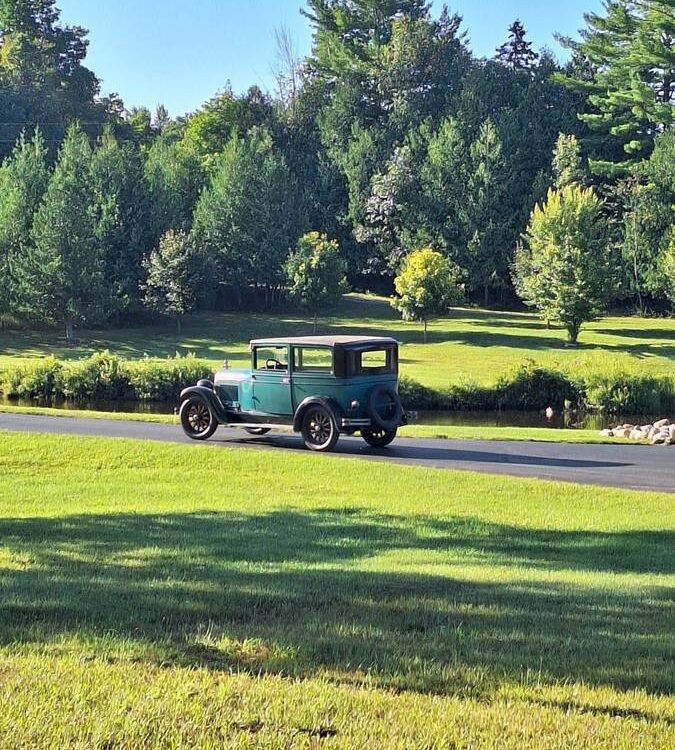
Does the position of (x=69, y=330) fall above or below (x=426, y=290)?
below

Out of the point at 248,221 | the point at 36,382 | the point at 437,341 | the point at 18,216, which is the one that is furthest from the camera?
the point at 248,221

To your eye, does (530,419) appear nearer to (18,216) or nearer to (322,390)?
(322,390)

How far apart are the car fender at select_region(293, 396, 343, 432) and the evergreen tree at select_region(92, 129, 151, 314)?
44362 mm

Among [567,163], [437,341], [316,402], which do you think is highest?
[567,163]

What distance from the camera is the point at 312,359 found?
66.5 ft

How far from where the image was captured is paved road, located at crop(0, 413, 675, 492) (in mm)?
17609

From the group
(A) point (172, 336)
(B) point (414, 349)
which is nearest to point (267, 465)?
(B) point (414, 349)

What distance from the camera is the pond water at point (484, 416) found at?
3410 centimetres

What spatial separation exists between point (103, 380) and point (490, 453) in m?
25.5

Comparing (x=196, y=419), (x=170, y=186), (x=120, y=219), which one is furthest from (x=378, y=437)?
(x=170, y=186)

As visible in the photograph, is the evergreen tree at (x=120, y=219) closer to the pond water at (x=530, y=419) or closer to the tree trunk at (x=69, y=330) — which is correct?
the tree trunk at (x=69, y=330)

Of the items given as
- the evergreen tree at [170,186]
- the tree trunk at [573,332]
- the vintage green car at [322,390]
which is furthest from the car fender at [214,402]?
the evergreen tree at [170,186]

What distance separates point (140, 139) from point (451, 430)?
8396 cm

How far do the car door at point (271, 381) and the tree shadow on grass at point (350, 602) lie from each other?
9141mm
